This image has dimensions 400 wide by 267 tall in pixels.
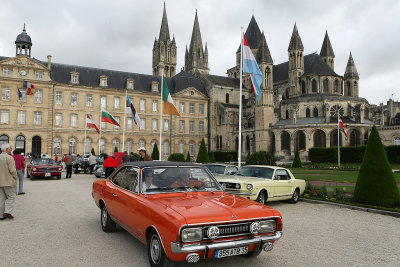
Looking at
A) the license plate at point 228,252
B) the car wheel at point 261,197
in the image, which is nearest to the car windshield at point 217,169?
the car wheel at point 261,197

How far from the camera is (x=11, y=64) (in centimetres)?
3925

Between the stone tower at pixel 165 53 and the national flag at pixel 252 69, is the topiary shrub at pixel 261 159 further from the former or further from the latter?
the stone tower at pixel 165 53

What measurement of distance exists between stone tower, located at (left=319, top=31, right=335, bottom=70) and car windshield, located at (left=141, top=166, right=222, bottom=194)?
59615 millimetres

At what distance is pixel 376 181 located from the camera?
9352mm

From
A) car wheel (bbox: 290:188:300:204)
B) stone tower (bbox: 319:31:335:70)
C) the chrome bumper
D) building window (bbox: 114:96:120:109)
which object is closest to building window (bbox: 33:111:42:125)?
building window (bbox: 114:96:120:109)

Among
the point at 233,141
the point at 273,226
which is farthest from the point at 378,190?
the point at 233,141

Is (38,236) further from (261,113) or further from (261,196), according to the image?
(261,113)

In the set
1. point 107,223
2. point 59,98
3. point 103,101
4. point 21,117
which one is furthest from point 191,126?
point 107,223

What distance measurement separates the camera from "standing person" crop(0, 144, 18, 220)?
7.07 m

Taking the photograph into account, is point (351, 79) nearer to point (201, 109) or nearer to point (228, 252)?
point (201, 109)

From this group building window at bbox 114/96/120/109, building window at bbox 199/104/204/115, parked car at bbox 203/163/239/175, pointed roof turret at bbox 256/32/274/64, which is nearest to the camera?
parked car at bbox 203/163/239/175

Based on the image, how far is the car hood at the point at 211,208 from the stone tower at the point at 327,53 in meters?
60.2

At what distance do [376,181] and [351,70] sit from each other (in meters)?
51.7

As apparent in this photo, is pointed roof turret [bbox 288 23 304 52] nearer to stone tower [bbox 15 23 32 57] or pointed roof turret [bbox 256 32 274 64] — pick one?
pointed roof turret [bbox 256 32 274 64]
